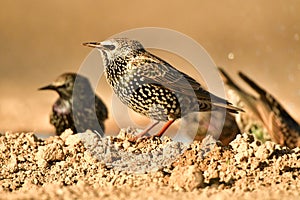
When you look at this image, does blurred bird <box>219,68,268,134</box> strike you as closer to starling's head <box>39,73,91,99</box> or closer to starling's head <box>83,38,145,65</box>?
starling's head <box>39,73,91,99</box>

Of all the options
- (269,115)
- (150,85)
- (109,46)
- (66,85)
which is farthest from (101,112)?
(150,85)

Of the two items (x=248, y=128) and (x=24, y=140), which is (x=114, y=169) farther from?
(x=248, y=128)

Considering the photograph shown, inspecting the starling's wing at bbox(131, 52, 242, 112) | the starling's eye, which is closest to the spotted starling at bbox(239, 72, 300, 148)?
the starling's wing at bbox(131, 52, 242, 112)

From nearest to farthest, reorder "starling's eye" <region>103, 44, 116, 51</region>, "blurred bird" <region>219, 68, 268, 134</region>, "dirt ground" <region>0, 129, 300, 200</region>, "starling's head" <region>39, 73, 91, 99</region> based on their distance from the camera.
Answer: "dirt ground" <region>0, 129, 300, 200</region> < "starling's eye" <region>103, 44, 116, 51</region> < "blurred bird" <region>219, 68, 268, 134</region> < "starling's head" <region>39, 73, 91, 99</region>

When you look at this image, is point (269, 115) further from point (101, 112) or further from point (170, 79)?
point (170, 79)

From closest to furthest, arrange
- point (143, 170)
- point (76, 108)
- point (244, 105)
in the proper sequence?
point (143, 170), point (244, 105), point (76, 108)

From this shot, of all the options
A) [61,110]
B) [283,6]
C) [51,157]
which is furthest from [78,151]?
[283,6]

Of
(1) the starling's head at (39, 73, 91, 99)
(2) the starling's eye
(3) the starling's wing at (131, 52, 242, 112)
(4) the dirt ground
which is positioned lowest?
(4) the dirt ground
